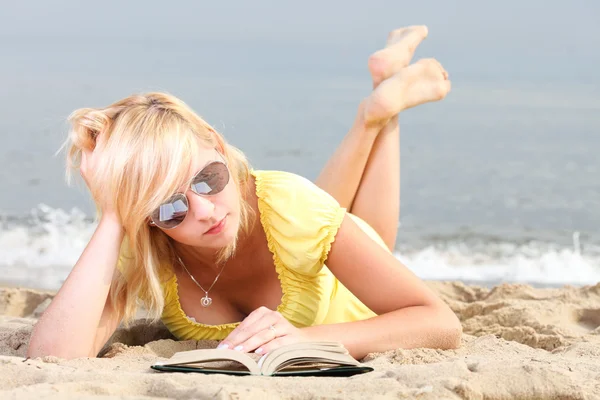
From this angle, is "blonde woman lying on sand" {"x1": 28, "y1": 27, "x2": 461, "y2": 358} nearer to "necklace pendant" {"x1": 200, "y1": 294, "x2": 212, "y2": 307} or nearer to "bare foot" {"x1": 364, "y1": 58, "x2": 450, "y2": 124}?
"necklace pendant" {"x1": 200, "y1": 294, "x2": 212, "y2": 307}

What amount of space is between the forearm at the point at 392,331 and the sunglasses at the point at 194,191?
65 centimetres

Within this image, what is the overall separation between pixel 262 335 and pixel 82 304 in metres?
0.74

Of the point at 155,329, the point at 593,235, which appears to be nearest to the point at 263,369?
the point at 155,329

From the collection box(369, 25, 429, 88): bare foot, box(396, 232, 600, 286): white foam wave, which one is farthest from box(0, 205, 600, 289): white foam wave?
box(369, 25, 429, 88): bare foot

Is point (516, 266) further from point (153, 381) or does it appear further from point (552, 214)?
point (153, 381)

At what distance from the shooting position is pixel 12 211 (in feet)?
30.4

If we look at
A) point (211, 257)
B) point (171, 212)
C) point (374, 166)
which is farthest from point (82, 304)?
point (374, 166)

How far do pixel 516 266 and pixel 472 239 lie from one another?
105 cm

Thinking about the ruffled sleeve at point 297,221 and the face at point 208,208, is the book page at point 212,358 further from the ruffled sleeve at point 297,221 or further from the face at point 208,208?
the ruffled sleeve at point 297,221

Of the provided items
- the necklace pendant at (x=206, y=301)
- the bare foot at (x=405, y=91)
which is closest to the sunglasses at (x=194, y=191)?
the necklace pendant at (x=206, y=301)

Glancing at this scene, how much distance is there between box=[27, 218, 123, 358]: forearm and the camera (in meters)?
3.05

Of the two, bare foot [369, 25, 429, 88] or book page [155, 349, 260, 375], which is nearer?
book page [155, 349, 260, 375]

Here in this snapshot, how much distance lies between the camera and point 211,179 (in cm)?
303

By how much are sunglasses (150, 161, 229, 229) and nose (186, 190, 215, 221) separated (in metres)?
0.02
